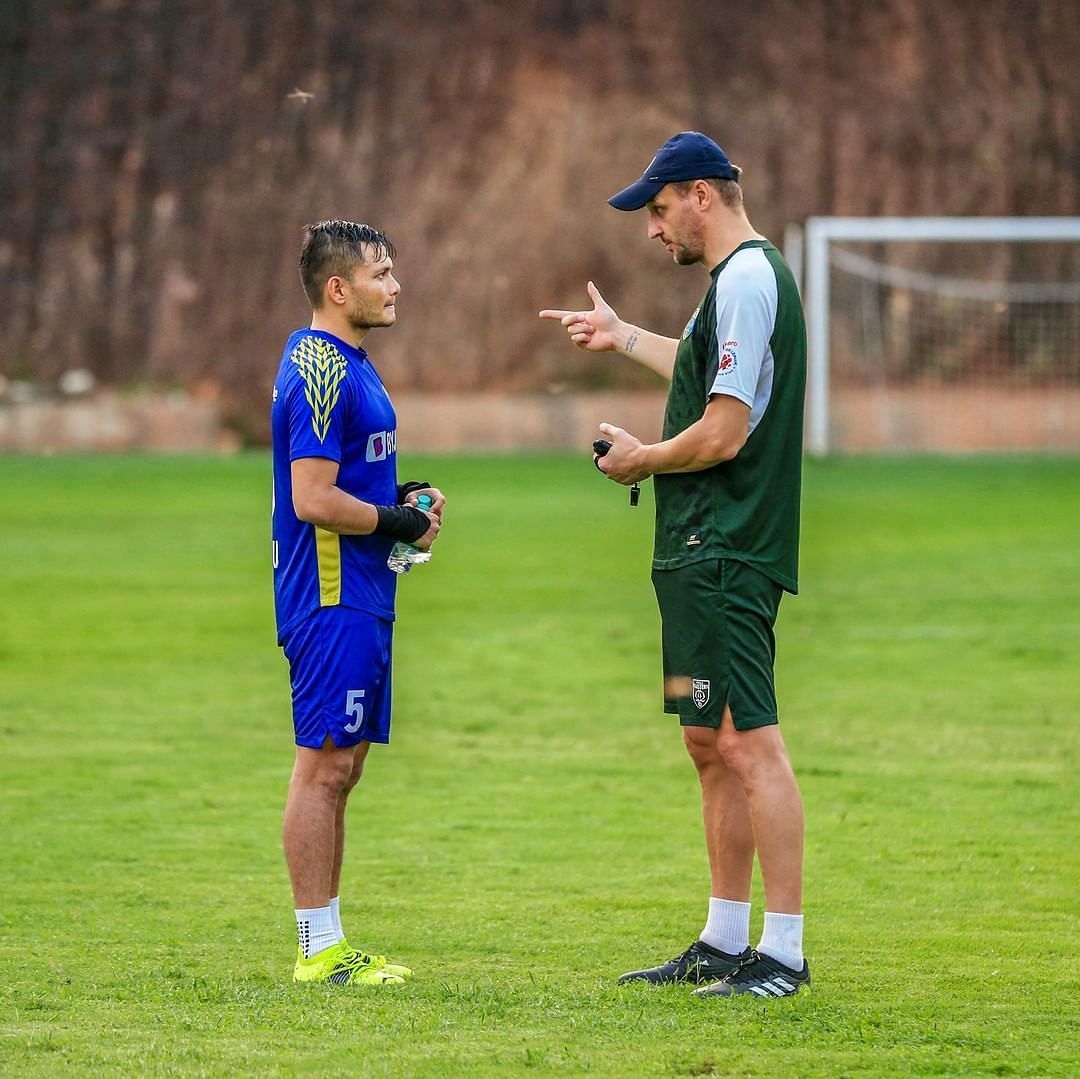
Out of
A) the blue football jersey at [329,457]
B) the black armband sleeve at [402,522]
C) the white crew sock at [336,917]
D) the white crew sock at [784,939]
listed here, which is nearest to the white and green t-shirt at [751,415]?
the black armband sleeve at [402,522]

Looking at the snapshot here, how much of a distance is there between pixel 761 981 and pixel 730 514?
1149 mm

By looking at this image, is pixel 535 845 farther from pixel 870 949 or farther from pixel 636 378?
pixel 636 378

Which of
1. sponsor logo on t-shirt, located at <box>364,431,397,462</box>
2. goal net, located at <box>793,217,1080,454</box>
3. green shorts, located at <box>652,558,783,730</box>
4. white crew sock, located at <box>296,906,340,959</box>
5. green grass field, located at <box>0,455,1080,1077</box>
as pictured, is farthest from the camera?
goal net, located at <box>793,217,1080,454</box>

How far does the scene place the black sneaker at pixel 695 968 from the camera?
504 centimetres

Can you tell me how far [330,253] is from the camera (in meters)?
5.21

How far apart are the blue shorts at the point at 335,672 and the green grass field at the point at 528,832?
65 centimetres

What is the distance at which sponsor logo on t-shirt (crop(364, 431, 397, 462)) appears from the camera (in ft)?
17.1

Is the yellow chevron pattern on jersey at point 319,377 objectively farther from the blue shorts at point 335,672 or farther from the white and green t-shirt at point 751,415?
the white and green t-shirt at point 751,415

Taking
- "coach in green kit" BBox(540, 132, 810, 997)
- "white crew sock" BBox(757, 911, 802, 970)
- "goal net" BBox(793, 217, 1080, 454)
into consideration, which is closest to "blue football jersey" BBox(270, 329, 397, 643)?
"coach in green kit" BBox(540, 132, 810, 997)

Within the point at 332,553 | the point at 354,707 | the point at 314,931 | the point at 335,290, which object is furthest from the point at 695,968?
the point at 335,290

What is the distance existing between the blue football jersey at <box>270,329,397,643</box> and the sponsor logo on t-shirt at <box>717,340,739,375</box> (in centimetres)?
85

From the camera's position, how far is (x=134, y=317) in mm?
39469

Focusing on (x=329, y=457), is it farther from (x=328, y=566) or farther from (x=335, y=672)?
(x=335, y=672)

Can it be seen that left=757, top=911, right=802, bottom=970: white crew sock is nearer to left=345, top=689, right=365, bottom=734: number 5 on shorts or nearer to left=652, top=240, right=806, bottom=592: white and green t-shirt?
left=652, top=240, right=806, bottom=592: white and green t-shirt
